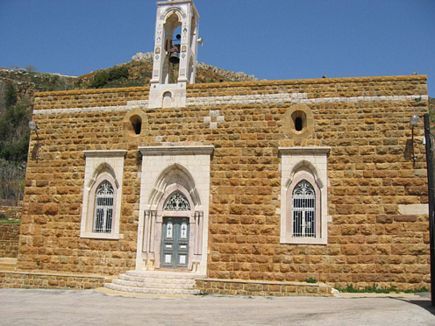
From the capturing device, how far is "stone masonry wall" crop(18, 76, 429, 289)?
485 inches

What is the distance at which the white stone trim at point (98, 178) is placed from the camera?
14.1m

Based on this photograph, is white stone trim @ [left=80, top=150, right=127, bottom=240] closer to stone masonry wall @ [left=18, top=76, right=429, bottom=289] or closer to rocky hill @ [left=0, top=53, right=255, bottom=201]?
stone masonry wall @ [left=18, top=76, right=429, bottom=289]

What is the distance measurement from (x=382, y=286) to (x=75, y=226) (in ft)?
29.6

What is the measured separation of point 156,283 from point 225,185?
3331mm

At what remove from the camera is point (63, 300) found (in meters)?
10.6

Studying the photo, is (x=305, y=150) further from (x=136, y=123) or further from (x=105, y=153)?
(x=105, y=153)

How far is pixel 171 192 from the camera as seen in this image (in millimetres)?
13992

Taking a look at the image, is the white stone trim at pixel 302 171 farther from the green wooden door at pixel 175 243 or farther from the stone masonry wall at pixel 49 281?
the stone masonry wall at pixel 49 281

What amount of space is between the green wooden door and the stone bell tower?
3593 millimetres

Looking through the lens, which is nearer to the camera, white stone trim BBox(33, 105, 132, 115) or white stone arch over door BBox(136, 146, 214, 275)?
white stone arch over door BBox(136, 146, 214, 275)

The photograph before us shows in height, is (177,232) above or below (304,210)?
below

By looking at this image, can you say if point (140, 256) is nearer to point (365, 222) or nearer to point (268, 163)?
point (268, 163)

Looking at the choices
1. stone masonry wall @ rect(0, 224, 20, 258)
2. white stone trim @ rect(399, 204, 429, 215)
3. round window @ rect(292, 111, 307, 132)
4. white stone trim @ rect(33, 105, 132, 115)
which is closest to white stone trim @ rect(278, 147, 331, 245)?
round window @ rect(292, 111, 307, 132)

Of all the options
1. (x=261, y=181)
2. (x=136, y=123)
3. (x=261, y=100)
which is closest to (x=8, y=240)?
(x=136, y=123)
